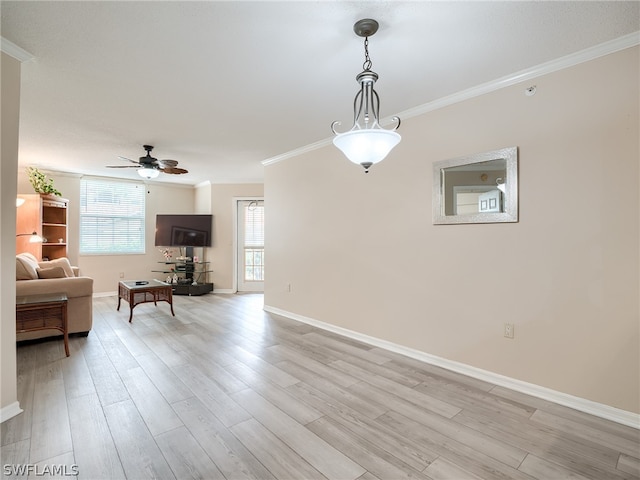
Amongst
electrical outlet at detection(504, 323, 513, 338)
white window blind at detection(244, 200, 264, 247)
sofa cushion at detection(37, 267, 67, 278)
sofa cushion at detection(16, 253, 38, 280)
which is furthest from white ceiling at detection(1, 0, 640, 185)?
white window blind at detection(244, 200, 264, 247)

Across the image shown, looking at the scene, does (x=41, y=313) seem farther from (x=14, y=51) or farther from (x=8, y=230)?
(x=14, y=51)

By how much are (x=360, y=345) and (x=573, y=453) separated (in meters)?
2.04

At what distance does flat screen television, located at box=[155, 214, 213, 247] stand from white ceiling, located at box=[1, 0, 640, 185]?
11.3 feet

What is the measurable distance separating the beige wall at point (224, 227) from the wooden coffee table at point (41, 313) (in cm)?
378

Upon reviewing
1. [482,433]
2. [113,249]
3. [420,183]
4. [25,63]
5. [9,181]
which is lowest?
[482,433]

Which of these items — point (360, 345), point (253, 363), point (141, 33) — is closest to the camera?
point (141, 33)

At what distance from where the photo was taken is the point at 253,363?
3.06 metres

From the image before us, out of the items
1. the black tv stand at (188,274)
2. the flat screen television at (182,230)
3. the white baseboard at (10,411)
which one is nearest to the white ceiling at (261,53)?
the white baseboard at (10,411)

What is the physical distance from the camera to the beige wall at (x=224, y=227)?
23.5ft

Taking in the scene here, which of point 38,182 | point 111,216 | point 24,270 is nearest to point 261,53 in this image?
point 24,270

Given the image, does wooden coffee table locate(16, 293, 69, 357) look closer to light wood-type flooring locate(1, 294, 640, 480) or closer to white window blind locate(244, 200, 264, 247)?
light wood-type flooring locate(1, 294, 640, 480)

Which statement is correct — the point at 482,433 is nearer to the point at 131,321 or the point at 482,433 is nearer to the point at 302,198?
the point at 302,198

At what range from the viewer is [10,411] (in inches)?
82.3

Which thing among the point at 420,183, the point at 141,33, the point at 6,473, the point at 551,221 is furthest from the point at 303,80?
the point at 6,473
